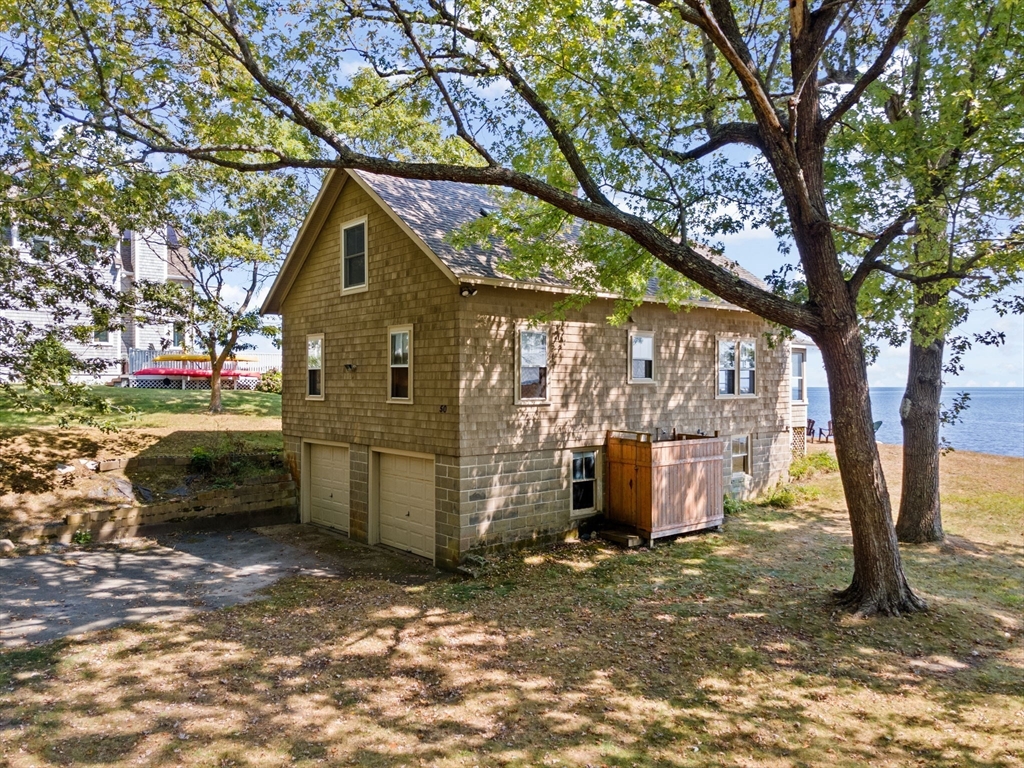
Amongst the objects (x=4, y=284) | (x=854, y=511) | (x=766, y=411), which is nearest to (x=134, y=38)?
(x=4, y=284)

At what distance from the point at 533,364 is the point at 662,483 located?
3501 mm

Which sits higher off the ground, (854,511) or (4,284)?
(4,284)

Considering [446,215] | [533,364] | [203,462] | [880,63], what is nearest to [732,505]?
[533,364]

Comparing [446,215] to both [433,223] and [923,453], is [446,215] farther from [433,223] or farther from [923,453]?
[923,453]

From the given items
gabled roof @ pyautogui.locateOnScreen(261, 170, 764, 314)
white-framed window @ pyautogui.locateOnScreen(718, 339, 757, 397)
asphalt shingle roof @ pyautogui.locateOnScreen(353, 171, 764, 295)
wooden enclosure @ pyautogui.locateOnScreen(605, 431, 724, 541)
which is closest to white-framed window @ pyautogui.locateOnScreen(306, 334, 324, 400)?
gabled roof @ pyautogui.locateOnScreen(261, 170, 764, 314)

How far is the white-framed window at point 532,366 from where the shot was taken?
1194cm

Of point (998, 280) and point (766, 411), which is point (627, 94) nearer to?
point (998, 280)

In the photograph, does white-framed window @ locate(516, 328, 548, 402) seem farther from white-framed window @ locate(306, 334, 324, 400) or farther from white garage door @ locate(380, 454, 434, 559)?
white-framed window @ locate(306, 334, 324, 400)

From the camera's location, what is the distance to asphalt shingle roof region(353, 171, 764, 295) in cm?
1130

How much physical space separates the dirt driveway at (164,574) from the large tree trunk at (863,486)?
21.9 ft

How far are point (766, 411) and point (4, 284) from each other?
1838 centimetres

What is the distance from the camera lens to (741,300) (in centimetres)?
870

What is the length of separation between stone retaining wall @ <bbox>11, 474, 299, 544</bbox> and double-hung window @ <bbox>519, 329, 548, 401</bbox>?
7055 mm

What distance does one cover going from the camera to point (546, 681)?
670cm
